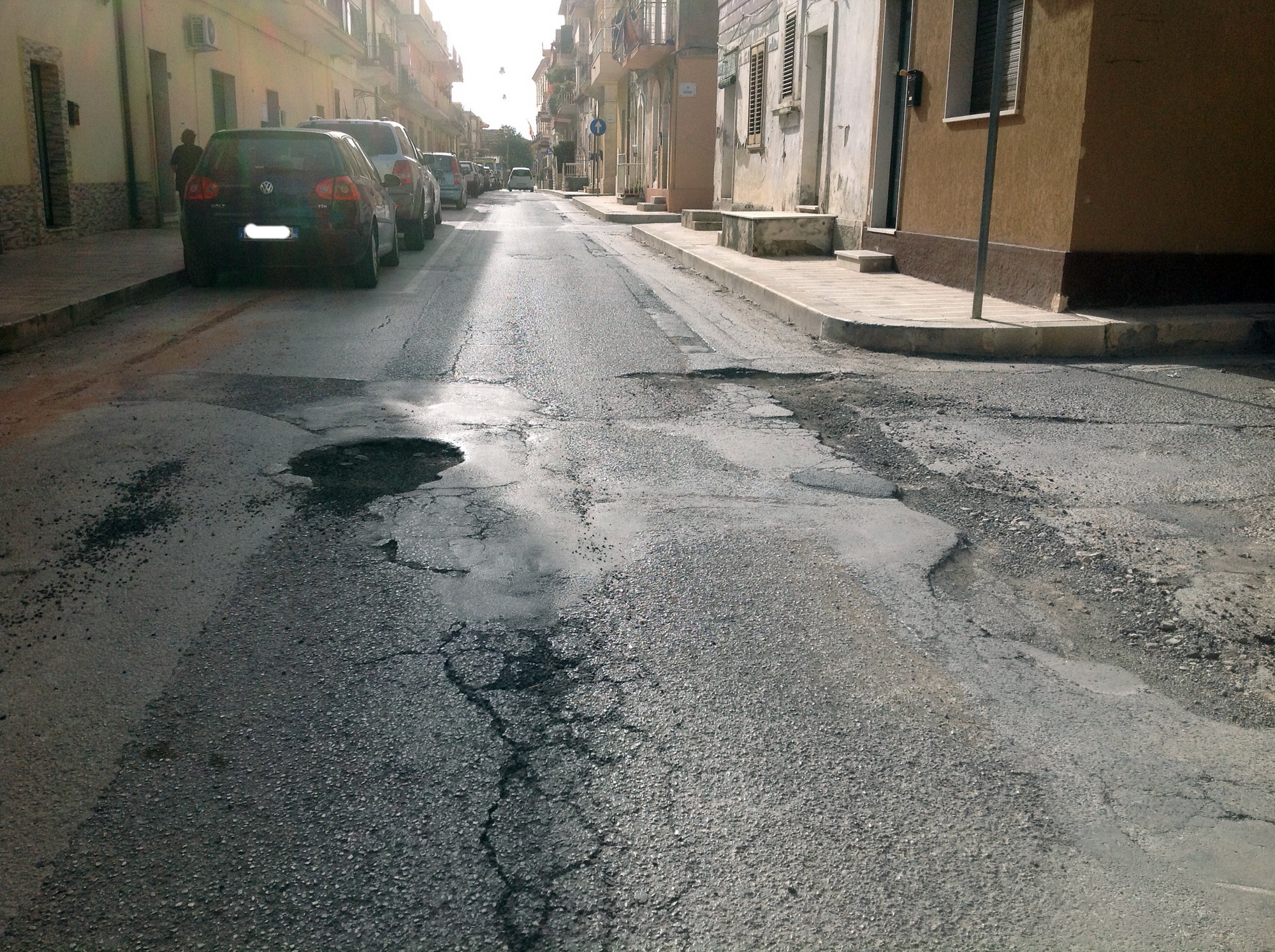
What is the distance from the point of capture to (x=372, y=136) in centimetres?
1658

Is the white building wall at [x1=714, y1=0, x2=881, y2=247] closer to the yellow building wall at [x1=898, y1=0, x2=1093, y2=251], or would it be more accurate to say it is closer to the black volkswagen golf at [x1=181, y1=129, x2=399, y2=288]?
the yellow building wall at [x1=898, y1=0, x2=1093, y2=251]

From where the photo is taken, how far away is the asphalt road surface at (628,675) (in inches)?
81.0

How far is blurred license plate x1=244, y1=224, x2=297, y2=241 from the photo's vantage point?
10.5 meters

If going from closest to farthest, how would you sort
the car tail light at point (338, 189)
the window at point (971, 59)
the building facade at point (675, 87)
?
1. the car tail light at point (338, 189)
2. the window at point (971, 59)
3. the building facade at point (675, 87)

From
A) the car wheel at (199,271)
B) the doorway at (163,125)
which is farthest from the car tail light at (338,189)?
the doorway at (163,125)

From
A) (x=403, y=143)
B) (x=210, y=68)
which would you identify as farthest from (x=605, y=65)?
(x=403, y=143)

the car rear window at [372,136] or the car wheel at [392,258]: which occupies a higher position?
the car rear window at [372,136]

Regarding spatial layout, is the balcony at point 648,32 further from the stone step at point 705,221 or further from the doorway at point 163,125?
the doorway at point 163,125

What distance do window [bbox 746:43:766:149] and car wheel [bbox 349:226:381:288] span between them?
9892 mm

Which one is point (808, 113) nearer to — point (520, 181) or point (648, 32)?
point (648, 32)

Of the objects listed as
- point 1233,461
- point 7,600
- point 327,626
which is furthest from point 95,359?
point 1233,461

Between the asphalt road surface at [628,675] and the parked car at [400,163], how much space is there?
10.4 metres

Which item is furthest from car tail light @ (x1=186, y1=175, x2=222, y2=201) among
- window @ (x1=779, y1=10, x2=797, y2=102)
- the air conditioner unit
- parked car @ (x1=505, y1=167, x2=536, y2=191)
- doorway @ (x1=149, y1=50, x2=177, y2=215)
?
parked car @ (x1=505, y1=167, x2=536, y2=191)

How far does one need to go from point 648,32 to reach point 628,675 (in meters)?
32.3
